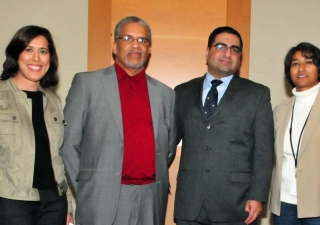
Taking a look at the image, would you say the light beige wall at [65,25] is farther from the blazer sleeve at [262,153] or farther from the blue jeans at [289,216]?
the blue jeans at [289,216]

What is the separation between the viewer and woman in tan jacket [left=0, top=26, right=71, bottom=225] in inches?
84.4

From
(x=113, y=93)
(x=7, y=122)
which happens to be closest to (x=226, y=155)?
(x=113, y=93)

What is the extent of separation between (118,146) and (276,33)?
1.83 m

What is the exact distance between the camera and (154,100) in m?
2.67

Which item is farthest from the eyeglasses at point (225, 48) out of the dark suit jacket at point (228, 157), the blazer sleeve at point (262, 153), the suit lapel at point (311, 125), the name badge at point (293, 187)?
the name badge at point (293, 187)

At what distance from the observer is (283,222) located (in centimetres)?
263

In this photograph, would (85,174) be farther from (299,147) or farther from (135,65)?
(299,147)

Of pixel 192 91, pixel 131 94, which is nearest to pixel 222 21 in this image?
pixel 192 91

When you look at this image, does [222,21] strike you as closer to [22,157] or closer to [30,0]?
[30,0]

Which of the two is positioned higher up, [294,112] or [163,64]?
[163,64]

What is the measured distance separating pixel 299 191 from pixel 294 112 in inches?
20.5

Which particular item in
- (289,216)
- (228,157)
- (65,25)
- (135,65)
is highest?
(65,25)

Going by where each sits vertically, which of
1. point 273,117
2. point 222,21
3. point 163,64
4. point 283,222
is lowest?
point 283,222

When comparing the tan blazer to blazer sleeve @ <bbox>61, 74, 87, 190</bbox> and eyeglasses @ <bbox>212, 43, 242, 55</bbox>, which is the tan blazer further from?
blazer sleeve @ <bbox>61, 74, 87, 190</bbox>
